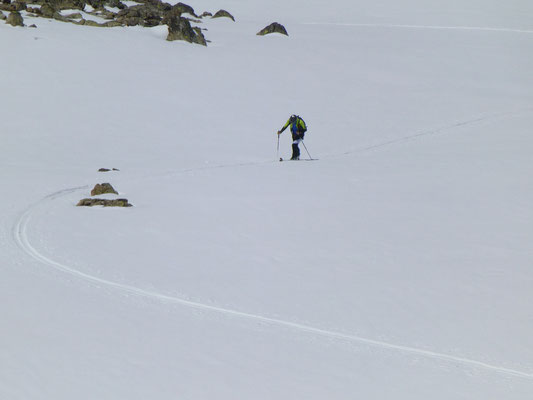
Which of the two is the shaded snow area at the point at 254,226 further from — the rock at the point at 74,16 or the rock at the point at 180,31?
the rock at the point at 74,16

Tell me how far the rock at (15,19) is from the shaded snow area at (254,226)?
20.5 inches

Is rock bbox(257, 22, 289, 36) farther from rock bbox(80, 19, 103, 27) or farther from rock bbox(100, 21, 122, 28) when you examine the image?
rock bbox(80, 19, 103, 27)

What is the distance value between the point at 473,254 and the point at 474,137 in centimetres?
1258

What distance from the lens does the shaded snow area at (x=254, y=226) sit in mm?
6883

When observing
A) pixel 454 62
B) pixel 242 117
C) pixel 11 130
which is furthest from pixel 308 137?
pixel 454 62

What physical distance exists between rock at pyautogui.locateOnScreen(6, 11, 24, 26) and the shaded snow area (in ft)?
1.71

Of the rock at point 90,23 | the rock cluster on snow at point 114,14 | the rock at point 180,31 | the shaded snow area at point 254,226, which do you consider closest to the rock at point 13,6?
the rock cluster on snow at point 114,14

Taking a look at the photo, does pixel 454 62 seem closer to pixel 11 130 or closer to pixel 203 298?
pixel 11 130

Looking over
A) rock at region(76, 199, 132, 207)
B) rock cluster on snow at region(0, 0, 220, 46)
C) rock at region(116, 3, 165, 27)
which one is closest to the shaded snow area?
rock at region(76, 199, 132, 207)

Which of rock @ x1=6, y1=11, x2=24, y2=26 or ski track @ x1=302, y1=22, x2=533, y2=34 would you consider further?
ski track @ x1=302, y1=22, x2=533, y2=34

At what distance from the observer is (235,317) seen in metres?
8.19

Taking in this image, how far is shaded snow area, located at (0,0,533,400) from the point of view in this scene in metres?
6.88

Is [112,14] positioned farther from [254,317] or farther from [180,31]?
[254,317]

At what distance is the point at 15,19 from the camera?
29906mm
